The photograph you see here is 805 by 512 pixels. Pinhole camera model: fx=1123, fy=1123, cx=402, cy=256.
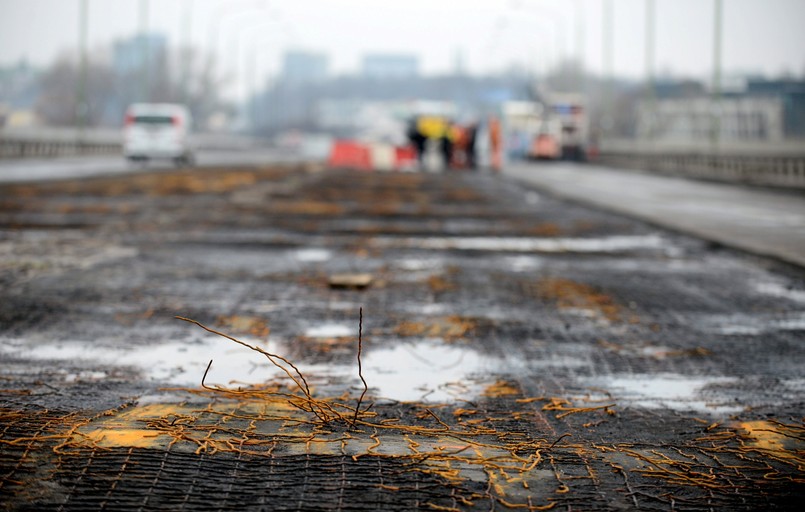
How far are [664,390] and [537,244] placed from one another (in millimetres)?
7926

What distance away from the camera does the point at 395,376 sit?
5.74 m

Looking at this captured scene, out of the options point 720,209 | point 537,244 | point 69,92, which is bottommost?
point 537,244

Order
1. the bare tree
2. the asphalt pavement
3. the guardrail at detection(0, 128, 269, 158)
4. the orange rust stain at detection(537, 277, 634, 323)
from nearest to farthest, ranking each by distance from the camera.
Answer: the orange rust stain at detection(537, 277, 634, 323)
the asphalt pavement
the guardrail at detection(0, 128, 269, 158)
the bare tree

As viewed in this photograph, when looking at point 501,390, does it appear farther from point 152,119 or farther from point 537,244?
point 152,119

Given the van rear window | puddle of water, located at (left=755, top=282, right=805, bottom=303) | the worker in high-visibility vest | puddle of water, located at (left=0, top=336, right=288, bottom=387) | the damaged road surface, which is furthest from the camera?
the worker in high-visibility vest

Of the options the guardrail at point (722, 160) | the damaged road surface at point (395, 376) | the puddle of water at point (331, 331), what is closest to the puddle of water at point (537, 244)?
Answer: the damaged road surface at point (395, 376)

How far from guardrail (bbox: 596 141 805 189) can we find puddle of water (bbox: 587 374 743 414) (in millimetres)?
24422

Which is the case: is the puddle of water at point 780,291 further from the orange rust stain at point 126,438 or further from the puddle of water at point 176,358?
the orange rust stain at point 126,438

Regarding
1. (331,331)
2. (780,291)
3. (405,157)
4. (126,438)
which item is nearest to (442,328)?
(331,331)

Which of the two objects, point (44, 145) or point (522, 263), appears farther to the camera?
point (44, 145)

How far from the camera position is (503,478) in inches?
152

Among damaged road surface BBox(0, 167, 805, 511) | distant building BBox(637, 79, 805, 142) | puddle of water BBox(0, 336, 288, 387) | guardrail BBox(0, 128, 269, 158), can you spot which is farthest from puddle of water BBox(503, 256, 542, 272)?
distant building BBox(637, 79, 805, 142)

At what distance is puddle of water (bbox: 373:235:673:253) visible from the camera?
12.8 metres

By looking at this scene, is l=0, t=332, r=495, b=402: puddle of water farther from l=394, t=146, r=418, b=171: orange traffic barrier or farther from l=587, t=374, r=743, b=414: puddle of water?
l=394, t=146, r=418, b=171: orange traffic barrier
